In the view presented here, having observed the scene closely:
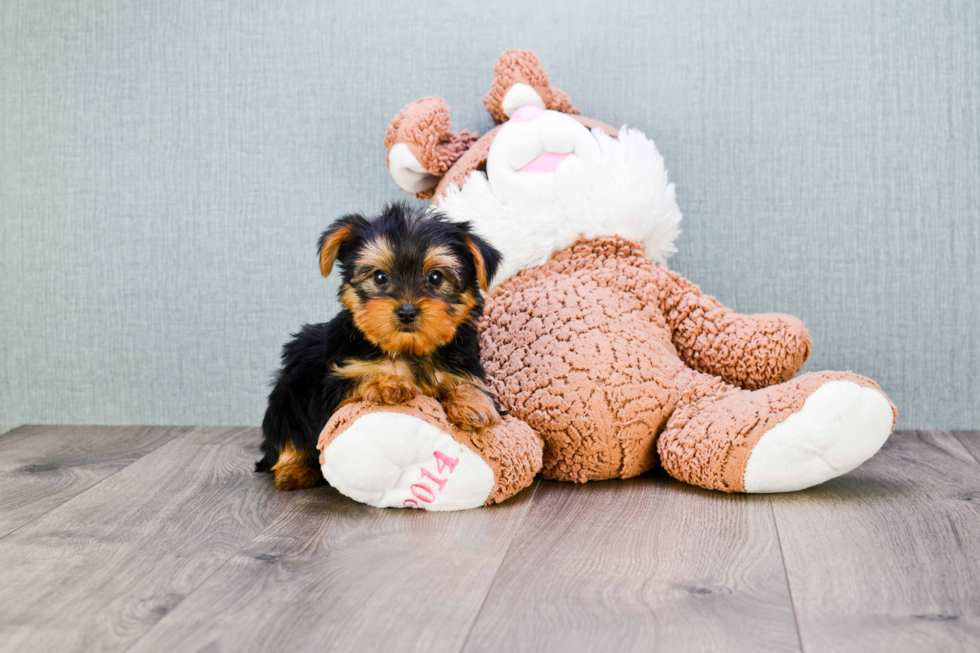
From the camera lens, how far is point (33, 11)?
9.68ft

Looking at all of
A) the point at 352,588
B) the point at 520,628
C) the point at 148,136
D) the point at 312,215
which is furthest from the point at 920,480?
the point at 148,136

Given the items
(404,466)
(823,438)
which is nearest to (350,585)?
(404,466)

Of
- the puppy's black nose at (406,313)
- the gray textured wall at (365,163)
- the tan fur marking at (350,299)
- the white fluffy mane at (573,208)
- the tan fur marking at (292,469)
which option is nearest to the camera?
the puppy's black nose at (406,313)

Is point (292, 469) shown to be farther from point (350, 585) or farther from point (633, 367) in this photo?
point (633, 367)

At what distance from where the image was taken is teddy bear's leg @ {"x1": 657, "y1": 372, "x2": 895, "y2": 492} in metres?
1.92

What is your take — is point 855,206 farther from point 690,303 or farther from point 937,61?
point 690,303

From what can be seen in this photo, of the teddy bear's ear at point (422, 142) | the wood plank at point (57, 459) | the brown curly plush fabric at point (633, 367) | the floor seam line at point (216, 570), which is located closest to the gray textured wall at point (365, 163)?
the wood plank at point (57, 459)

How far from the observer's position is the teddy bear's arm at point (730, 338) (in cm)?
225

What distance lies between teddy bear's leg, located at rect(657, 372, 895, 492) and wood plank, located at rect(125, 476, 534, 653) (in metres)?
0.50

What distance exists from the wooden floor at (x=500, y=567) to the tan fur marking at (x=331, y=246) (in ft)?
1.96

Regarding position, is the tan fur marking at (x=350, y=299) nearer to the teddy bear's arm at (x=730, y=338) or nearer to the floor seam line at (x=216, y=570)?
the floor seam line at (x=216, y=570)

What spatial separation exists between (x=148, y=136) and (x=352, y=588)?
6.93 feet

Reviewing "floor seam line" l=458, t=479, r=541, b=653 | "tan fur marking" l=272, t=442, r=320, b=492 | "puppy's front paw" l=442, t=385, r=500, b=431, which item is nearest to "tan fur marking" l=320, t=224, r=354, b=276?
"puppy's front paw" l=442, t=385, r=500, b=431

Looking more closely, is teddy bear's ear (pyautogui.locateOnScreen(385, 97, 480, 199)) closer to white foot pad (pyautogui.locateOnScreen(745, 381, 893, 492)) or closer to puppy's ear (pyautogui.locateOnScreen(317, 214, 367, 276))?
puppy's ear (pyautogui.locateOnScreen(317, 214, 367, 276))
